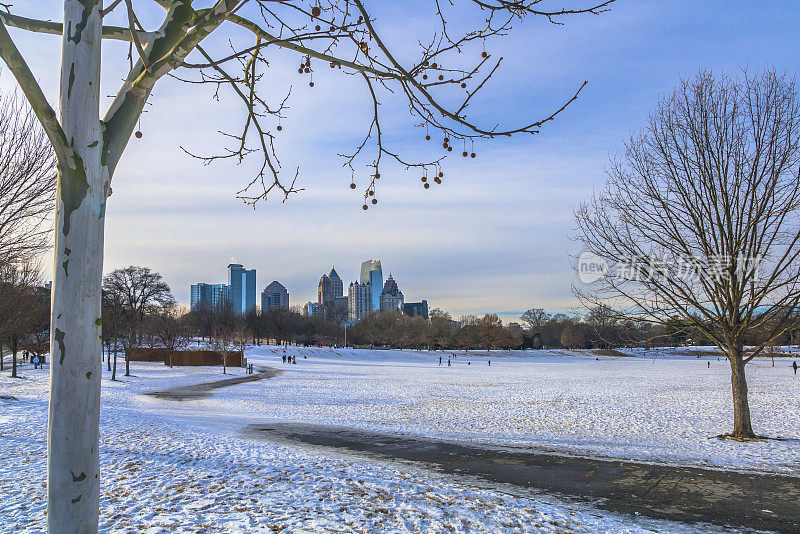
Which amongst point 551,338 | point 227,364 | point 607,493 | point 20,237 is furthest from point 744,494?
point 551,338

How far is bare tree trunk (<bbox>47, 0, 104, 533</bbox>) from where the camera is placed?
9.96 feet

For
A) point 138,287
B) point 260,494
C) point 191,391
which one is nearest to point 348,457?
point 260,494

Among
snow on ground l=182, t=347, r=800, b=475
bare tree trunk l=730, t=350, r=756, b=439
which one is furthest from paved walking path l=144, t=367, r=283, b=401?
bare tree trunk l=730, t=350, r=756, b=439

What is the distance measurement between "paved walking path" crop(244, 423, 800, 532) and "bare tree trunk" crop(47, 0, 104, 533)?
7.02 meters

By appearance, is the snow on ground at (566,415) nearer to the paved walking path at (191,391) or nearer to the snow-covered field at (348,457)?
the snow-covered field at (348,457)

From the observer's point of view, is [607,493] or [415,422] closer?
[607,493]

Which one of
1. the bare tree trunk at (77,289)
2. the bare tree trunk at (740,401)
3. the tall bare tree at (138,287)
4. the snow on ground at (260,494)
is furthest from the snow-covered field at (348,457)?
the tall bare tree at (138,287)

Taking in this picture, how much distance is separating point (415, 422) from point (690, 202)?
34.8ft

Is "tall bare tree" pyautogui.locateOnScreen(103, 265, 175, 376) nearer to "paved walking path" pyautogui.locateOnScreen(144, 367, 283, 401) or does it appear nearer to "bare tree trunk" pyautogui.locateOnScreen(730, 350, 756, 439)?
"paved walking path" pyautogui.locateOnScreen(144, 367, 283, 401)

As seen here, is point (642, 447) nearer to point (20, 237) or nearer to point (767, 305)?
point (767, 305)

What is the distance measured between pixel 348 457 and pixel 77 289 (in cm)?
885

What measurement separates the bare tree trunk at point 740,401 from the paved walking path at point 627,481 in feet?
13.3

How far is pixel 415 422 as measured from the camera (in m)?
17.4

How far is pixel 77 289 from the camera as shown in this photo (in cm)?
307
